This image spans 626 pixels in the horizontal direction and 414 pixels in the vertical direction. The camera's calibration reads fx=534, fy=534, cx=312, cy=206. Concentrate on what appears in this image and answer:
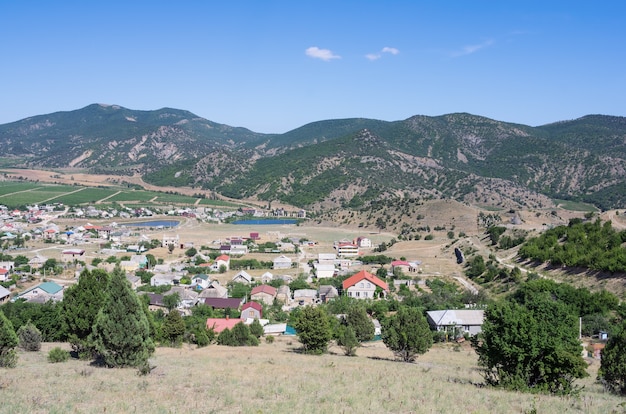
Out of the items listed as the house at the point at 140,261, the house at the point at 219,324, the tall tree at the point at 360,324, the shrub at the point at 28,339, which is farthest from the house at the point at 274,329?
the house at the point at 140,261

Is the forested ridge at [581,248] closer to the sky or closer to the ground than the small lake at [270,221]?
closer to the sky

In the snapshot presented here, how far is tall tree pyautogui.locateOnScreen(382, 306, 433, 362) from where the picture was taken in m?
23.7

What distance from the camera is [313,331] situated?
2528cm

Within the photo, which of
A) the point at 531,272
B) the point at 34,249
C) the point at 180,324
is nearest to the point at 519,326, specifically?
the point at 180,324

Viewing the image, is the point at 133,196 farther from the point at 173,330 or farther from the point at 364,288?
the point at 173,330

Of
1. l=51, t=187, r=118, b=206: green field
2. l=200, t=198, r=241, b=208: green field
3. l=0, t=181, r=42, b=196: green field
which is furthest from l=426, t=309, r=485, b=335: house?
l=0, t=181, r=42, b=196: green field

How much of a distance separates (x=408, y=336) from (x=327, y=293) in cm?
2371

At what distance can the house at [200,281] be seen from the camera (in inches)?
2000

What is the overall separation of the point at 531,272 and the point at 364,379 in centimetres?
3724

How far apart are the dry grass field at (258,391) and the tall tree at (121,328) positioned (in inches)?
23.9

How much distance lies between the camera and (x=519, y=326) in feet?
51.4

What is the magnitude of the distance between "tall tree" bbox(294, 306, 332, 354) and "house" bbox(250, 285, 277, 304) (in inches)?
782

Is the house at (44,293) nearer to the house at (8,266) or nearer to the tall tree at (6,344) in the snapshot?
the house at (8,266)

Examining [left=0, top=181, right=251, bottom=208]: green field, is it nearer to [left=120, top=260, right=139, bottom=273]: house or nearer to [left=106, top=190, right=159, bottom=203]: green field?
[left=106, top=190, right=159, bottom=203]: green field
